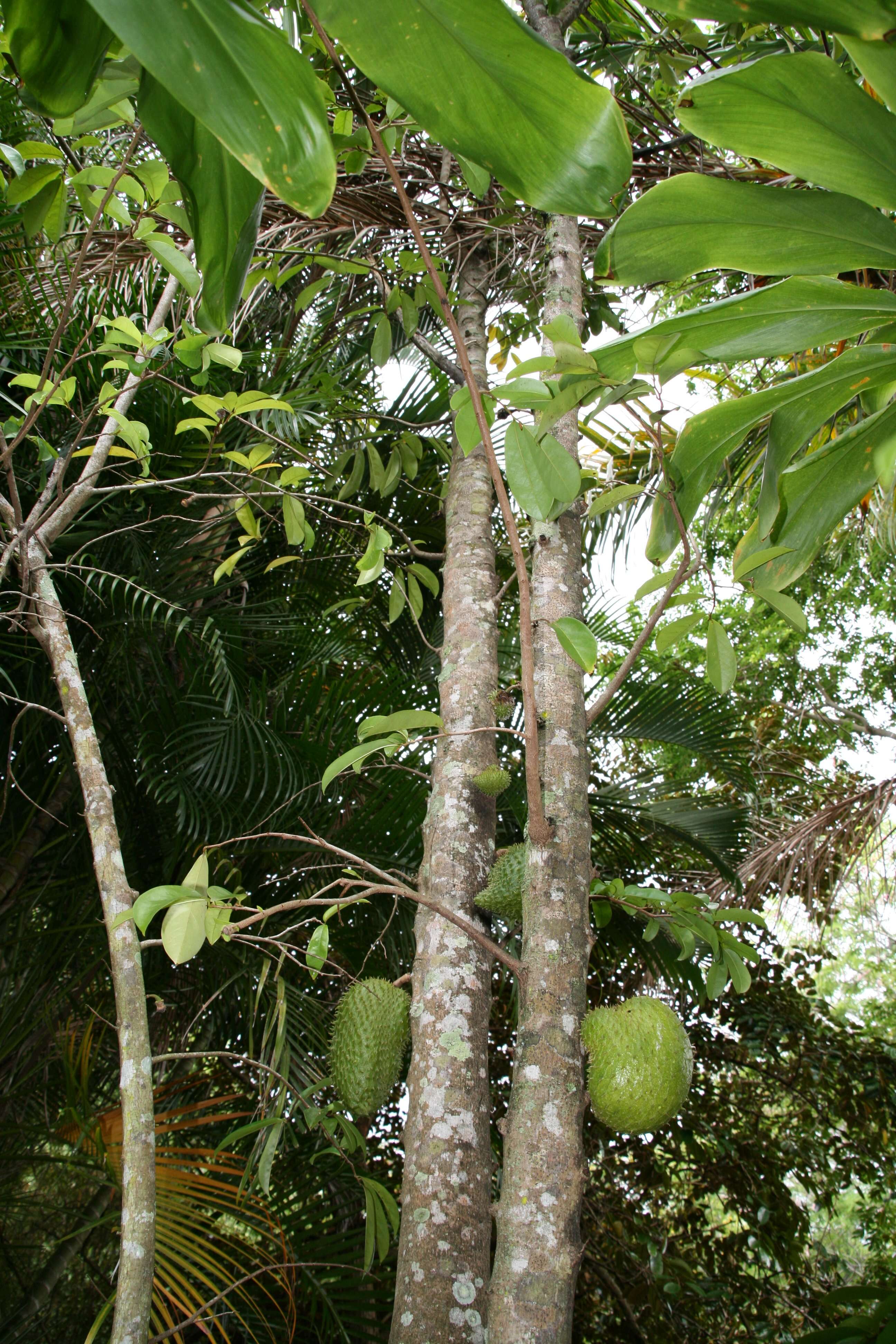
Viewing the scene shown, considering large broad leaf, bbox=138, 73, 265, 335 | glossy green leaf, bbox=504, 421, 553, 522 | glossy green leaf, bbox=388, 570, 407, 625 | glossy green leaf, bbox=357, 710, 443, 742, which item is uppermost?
glossy green leaf, bbox=388, 570, 407, 625

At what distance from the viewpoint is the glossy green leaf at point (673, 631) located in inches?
45.3

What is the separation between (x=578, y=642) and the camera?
37.9 inches

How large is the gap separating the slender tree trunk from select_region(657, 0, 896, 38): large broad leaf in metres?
2.34

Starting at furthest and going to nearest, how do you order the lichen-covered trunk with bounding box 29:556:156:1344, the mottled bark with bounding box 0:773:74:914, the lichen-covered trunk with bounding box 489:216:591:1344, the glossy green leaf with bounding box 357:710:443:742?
the mottled bark with bounding box 0:773:74:914
the glossy green leaf with bounding box 357:710:443:742
the lichen-covered trunk with bounding box 29:556:156:1344
the lichen-covered trunk with bounding box 489:216:591:1344

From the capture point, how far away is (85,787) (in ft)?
3.80

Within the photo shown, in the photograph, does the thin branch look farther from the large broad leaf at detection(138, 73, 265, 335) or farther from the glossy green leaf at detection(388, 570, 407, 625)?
the glossy green leaf at detection(388, 570, 407, 625)

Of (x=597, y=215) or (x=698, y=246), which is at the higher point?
(x=698, y=246)

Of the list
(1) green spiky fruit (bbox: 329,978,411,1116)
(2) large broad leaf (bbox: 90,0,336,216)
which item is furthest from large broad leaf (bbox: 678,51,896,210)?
(1) green spiky fruit (bbox: 329,978,411,1116)

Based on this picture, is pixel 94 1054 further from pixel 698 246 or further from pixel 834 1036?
pixel 834 1036

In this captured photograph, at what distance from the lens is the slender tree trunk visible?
1959mm

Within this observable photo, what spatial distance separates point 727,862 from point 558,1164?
2.10 m

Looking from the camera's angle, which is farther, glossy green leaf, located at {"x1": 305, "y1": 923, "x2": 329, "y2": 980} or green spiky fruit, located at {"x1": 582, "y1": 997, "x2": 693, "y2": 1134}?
glossy green leaf, located at {"x1": 305, "y1": 923, "x2": 329, "y2": 980}

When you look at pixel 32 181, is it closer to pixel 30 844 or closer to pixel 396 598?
pixel 396 598

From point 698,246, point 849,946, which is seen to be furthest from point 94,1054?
point 849,946
